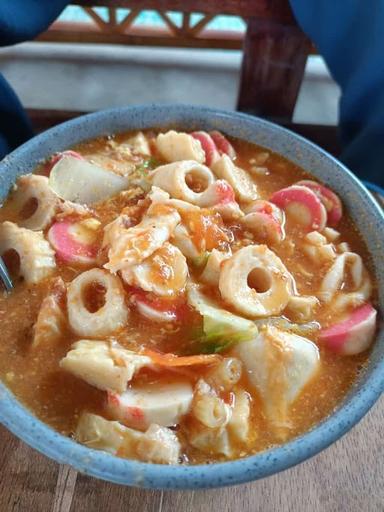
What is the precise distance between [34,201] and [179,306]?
0.50 metres

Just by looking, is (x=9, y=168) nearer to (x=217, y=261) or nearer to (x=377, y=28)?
(x=217, y=261)

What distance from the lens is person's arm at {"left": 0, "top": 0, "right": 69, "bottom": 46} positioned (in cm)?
173

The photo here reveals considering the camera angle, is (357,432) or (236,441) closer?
(236,441)

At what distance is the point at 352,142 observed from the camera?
81.6 inches

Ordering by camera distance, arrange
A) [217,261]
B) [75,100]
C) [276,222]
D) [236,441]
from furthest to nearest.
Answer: [75,100] < [276,222] < [217,261] < [236,441]

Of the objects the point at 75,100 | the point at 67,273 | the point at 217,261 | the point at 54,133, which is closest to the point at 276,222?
the point at 217,261

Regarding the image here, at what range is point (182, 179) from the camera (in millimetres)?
1517

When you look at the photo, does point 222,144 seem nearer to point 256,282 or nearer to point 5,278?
point 256,282

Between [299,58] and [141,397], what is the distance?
4.46 ft

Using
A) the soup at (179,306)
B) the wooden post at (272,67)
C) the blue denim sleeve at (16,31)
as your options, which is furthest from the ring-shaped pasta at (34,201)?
the wooden post at (272,67)

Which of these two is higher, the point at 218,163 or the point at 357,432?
the point at 218,163

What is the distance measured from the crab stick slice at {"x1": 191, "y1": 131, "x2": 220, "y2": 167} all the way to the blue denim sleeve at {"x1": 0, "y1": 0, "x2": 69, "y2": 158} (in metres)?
0.60

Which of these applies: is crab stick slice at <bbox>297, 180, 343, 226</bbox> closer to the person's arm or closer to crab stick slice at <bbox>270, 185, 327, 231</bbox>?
crab stick slice at <bbox>270, 185, 327, 231</bbox>

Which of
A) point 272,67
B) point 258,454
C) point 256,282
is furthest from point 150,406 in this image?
point 272,67
